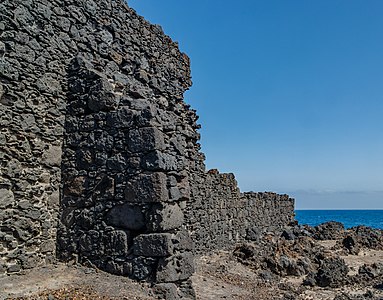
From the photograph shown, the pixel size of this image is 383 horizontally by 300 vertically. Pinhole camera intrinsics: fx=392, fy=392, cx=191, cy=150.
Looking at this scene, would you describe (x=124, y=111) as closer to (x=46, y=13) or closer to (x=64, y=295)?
(x=46, y=13)

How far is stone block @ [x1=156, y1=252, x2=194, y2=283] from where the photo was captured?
6512mm

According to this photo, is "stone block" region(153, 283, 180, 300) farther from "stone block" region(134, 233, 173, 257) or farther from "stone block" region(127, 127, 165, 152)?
"stone block" region(127, 127, 165, 152)

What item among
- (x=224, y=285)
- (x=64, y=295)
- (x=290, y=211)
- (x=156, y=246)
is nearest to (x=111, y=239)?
(x=156, y=246)

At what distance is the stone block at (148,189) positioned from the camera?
6688 millimetres

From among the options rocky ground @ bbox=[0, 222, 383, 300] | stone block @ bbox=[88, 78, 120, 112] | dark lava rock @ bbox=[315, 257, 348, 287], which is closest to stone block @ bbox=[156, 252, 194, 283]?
rocky ground @ bbox=[0, 222, 383, 300]

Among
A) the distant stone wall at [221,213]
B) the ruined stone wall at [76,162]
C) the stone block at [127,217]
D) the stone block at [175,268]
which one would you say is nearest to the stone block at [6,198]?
the ruined stone wall at [76,162]

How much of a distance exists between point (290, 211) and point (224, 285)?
19083 mm

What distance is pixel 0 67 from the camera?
→ 6.72 metres

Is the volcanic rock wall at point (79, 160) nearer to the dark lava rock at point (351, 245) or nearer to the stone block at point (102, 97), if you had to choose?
the stone block at point (102, 97)

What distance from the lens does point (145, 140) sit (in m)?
6.95

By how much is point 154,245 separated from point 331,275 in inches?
301

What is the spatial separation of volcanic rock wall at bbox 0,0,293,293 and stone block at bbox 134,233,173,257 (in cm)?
2

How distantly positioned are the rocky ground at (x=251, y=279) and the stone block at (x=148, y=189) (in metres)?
1.40

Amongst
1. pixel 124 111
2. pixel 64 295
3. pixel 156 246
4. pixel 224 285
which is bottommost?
pixel 224 285
